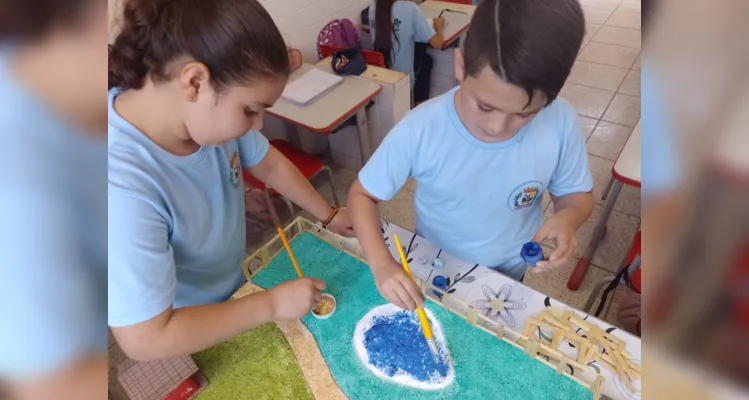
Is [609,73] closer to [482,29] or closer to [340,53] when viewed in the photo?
[340,53]

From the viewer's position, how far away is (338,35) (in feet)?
8.63

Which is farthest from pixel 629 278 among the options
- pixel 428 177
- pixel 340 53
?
pixel 340 53

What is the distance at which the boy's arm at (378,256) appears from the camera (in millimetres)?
813

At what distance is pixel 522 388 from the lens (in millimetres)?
702

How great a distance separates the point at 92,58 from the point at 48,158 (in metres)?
0.04

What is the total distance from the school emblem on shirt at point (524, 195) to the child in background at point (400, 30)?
1.55m

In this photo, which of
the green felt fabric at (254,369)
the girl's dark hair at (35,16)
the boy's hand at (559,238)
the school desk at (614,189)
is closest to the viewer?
the girl's dark hair at (35,16)

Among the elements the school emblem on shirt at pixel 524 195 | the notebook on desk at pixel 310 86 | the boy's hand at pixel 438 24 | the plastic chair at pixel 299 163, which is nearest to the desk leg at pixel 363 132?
the notebook on desk at pixel 310 86

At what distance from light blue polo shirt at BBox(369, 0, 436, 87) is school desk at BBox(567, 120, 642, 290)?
1235 millimetres

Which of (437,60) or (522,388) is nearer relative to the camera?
(522,388)

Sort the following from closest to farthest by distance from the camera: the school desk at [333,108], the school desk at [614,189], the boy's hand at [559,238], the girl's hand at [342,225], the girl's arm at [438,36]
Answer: the boy's hand at [559,238]
the girl's hand at [342,225]
the school desk at [614,189]
the school desk at [333,108]
the girl's arm at [438,36]

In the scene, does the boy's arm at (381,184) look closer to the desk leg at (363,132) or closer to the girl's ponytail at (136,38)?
the girl's ponytail at (136,38)

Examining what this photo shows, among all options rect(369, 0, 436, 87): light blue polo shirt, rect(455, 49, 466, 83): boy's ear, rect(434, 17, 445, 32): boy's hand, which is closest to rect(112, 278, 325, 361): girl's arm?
rect(455, 49, 466, 83): boy's ear

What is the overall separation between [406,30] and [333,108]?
0.77 m
